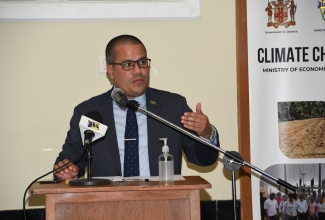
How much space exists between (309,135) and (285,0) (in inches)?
40.7

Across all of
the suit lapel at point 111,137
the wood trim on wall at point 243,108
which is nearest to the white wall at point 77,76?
the wood trim on wall at point 243,108

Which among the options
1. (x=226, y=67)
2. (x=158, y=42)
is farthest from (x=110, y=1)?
(x=226, y=67)

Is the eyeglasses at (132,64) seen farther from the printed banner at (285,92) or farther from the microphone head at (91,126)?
the printed banner at (285,92)

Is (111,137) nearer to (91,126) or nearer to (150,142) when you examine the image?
(150,142)

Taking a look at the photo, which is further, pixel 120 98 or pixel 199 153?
pixel 199 153

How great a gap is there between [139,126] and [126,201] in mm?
982

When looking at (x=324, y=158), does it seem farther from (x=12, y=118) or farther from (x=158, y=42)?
(x=12, y=118)

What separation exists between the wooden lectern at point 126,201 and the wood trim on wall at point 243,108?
1659mm

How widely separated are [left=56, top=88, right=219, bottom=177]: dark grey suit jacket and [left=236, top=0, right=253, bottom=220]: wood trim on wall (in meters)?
0.69

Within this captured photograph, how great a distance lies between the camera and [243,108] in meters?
3.81

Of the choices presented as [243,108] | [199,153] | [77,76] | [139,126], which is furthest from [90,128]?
[243,108]

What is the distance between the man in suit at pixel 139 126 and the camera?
9.85 ft

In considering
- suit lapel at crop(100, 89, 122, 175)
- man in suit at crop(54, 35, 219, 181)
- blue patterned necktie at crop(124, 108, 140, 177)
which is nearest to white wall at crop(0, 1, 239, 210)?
man in suit at crop(54, 35, 219, 181)

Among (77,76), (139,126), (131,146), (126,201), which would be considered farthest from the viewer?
(77,76)
